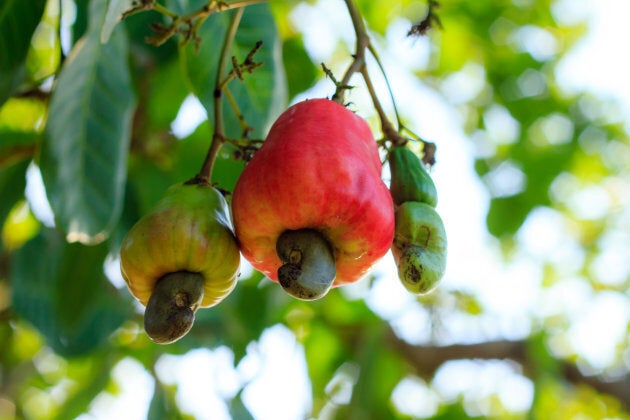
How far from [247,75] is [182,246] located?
23.0 inches

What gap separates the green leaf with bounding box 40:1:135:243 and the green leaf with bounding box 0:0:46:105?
0.08 m

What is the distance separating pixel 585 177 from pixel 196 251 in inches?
130

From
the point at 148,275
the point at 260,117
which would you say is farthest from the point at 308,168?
the point at 260,117

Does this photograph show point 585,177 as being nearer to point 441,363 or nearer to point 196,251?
point 441,363

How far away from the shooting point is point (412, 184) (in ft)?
3.45

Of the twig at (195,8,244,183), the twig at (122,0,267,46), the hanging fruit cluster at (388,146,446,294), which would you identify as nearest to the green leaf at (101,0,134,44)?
the twig at (122,0,267,46)

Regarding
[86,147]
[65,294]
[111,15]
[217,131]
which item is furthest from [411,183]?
[65,294]

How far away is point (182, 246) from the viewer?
→ 3.08 feet

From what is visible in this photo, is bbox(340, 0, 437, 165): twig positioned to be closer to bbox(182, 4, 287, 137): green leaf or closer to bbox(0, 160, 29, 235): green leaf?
bbox(182, 4, 287, 137): green leaf

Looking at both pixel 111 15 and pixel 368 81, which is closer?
pixel 111 15

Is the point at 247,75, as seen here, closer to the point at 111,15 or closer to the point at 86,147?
the point at 86,147

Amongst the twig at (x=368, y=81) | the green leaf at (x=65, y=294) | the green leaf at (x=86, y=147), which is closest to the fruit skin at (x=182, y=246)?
the twig at (x=368, y=81)

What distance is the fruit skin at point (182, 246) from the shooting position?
943mm

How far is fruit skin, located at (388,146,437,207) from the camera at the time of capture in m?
1.05
